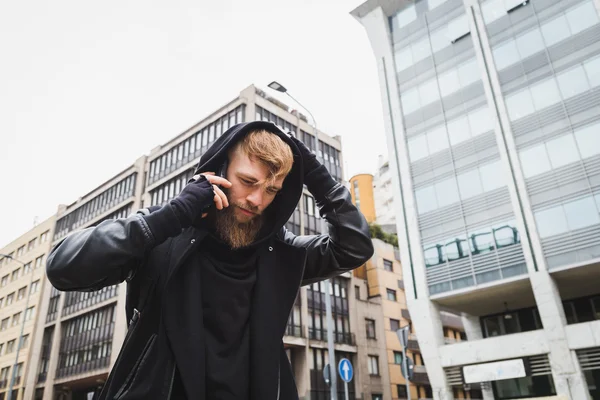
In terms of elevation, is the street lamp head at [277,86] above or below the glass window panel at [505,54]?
below

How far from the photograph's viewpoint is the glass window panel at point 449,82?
26609mm

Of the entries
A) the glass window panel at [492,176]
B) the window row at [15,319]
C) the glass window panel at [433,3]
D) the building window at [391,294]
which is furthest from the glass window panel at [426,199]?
the window row at [15,319]

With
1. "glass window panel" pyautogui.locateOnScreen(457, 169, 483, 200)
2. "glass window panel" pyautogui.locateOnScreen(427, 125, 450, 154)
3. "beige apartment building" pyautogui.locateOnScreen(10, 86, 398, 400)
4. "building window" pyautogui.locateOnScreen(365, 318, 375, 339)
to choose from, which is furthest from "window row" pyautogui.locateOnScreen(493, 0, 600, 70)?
"building window" pyautogui.locateOnScreen(365, 318, 375, 339)

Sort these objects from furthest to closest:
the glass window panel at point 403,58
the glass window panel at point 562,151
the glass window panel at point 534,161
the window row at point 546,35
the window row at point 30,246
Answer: the window row at point 30,246, the glass window panel at point 403,58, the window row at point 546,35, the glass window panel at point 534,161, the glass window panel at point 562,151

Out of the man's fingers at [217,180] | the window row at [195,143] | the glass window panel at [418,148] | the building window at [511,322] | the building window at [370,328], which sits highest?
the window row at [195,143]

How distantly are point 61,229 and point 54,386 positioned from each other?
16787 millimetres

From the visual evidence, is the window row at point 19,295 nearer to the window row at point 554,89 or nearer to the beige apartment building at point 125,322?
the beige apartment building at point 125,322

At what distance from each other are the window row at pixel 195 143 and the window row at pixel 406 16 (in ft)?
42.0

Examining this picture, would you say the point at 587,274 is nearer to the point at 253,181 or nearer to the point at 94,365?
the point at 253,181

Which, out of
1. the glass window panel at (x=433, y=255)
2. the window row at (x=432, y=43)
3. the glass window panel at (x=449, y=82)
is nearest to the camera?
the glass window panel at (x=433, y=255)

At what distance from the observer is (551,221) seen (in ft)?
71.1

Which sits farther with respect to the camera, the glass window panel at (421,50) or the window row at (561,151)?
the glass window panel at (421,50)

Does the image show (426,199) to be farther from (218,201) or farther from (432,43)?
(218,201)

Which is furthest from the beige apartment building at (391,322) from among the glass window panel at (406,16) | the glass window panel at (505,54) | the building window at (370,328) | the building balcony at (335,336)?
the glass window panel at (505,54)
